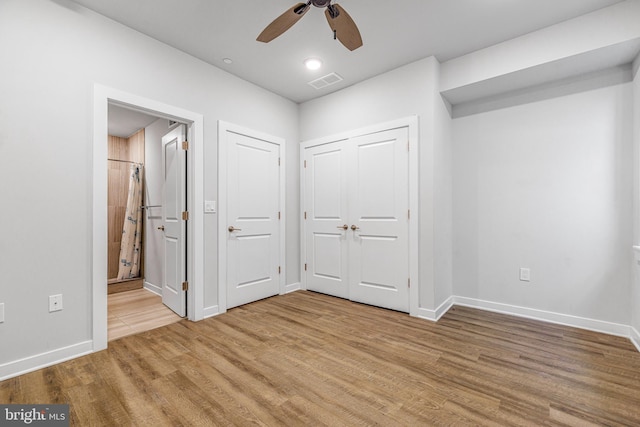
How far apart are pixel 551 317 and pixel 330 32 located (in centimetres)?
344

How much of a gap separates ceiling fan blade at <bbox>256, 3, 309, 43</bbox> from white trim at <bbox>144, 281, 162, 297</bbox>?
3570 millimetres

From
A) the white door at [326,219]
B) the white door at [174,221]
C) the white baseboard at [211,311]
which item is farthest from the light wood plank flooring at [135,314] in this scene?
the white door at [326,219]

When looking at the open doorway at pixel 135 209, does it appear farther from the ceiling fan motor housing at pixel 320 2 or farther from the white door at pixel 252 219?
the ceiling fan motor housing at pixel 320 2

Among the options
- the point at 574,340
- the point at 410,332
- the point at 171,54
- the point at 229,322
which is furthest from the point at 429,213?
the point at 171,54

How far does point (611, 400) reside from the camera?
1688 mm

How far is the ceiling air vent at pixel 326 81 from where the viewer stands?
3.41 metres

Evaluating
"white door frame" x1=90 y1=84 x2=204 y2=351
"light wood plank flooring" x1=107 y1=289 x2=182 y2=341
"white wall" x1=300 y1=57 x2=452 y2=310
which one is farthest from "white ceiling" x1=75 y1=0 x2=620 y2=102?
"light wood plank flooring" x1=107 y1=289 x2=182 y2=341

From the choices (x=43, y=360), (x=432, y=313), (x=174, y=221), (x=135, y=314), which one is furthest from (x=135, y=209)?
(x=432, y=313)

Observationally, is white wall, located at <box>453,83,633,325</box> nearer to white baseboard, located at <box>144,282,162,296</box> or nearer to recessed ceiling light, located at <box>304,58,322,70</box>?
recessed ceiling light, located at <box>304,58,322,70</box>

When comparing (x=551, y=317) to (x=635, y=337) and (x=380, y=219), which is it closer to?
(x=635, y=337)

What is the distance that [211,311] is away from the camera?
309 centimetres

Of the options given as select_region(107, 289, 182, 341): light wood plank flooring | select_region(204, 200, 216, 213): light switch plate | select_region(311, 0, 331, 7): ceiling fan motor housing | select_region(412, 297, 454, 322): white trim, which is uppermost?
select_region(311, 0, 331, 7): ceiling fan motor housing

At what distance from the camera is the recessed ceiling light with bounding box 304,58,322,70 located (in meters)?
3.06

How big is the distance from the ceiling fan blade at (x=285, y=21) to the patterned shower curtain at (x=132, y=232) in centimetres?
362
